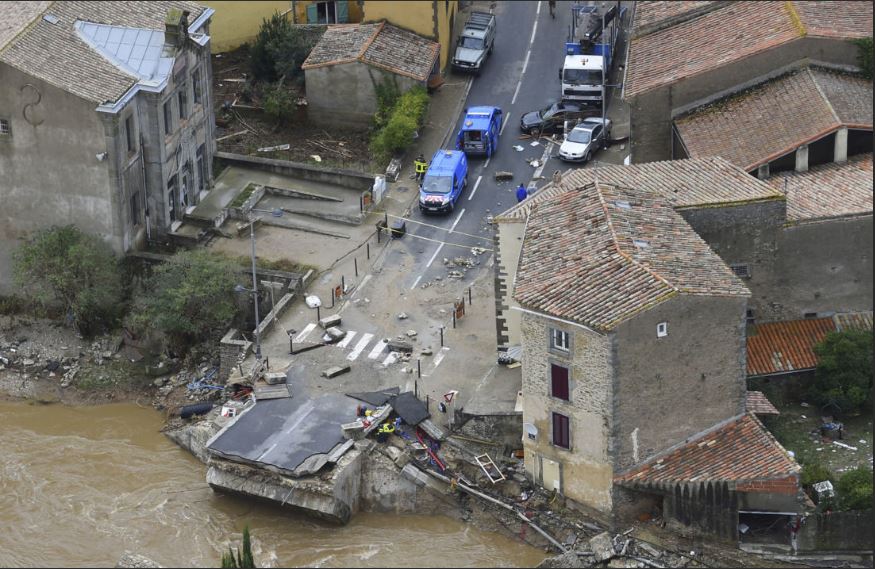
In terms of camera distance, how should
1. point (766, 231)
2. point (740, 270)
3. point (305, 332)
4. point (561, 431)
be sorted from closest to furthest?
point (561, 431), point (766, 231), point (740, 270), point (305, 332)

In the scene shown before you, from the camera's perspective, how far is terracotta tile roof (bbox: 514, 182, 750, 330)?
67062 mm

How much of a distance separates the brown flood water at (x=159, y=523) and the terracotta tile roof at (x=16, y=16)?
1829cm

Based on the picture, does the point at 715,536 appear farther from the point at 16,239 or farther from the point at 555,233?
the point at 16,239

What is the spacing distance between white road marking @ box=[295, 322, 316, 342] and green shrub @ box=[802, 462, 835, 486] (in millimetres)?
21518

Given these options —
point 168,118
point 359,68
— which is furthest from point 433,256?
point 359,68

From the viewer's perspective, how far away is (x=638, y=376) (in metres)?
67.4

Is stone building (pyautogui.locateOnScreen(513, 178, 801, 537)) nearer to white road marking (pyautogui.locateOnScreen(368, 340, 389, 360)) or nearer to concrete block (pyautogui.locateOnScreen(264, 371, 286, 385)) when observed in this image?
white road marking (pyautogui.locateOnScreen(368, 340, 389, 360))

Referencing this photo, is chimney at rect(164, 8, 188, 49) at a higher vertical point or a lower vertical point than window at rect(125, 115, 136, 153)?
higher

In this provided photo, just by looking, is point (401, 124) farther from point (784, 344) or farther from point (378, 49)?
point (784, 344)

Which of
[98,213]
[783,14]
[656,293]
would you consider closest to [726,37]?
[783,14]

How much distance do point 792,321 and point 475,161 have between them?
821 inches

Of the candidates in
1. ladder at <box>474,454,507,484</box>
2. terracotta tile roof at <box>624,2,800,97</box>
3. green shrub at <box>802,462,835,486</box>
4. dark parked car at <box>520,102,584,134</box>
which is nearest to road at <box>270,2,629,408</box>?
dark parked car at <box>520,102,584,134</box>

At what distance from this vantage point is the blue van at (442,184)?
87375mm

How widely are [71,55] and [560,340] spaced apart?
28.1 m
